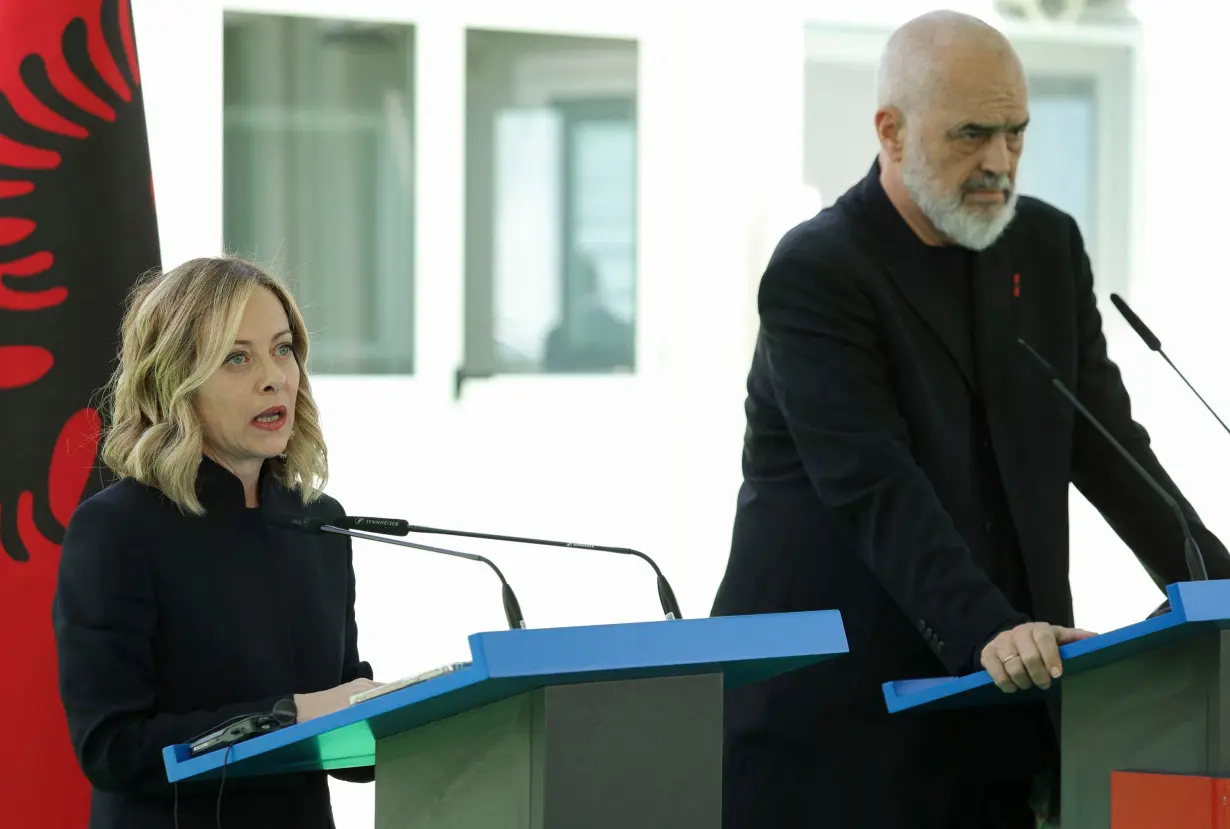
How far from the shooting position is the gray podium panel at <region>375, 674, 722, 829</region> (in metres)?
1.54

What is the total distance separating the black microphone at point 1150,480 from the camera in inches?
82.6

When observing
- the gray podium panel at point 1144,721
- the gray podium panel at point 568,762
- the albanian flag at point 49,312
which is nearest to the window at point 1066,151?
the albanian flag at point 49,312

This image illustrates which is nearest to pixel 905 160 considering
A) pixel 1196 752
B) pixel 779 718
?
pixel 779 718

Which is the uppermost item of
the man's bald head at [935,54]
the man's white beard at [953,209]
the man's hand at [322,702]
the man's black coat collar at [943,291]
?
the man's bald head at [935,54]

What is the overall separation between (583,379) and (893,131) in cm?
318

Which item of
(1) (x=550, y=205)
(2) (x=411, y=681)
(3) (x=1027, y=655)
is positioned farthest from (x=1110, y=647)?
(1) (x=550, y=205)

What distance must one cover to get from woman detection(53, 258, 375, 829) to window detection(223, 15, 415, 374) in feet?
10.4

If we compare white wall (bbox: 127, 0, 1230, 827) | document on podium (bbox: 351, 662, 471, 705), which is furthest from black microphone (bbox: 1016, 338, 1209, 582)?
white wall (bbox: 127, 0, 1230, 827)

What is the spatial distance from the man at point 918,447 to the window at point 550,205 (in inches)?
121

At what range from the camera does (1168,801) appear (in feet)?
6.02

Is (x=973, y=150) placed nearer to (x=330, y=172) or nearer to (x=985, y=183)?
(x=985, y=183)

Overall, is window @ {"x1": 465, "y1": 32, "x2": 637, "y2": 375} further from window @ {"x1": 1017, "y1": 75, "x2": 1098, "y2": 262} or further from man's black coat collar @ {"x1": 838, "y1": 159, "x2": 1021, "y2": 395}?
man's black coat collar @ {"x1": 838, "y1": 159, "x2": 1021, "y2": 395}

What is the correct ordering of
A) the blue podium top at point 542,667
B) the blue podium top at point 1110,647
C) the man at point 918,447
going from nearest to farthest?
1. the blue podium top at point 542,667
2. the blue podium top at point 1110,647
3. the man at point 918,447

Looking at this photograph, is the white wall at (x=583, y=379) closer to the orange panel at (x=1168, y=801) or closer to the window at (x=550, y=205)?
the window at (x=550, y=205)
